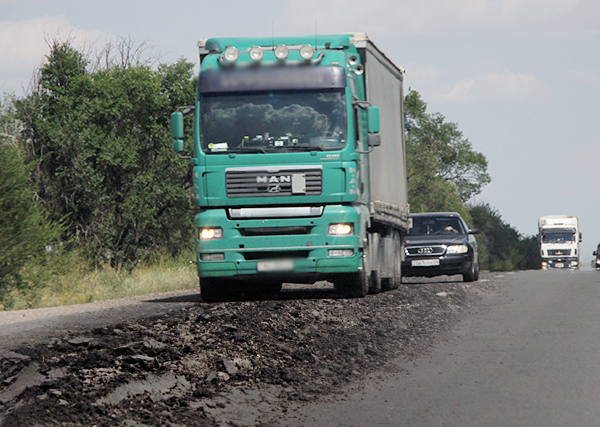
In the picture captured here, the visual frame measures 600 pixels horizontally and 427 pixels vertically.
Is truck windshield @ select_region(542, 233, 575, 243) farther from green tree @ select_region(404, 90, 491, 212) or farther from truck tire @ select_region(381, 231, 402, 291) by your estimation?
truck tire @ select_region(381, 231, 402, 291)

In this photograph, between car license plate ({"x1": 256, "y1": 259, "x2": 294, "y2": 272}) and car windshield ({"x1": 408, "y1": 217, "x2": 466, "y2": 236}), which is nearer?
car license plate ({"x1": 256, "y1": 259, "x2": 294, "y2": 272})

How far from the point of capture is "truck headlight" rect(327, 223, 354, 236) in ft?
39.3

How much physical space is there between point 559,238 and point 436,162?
32.1ft

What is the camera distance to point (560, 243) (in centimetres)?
5675

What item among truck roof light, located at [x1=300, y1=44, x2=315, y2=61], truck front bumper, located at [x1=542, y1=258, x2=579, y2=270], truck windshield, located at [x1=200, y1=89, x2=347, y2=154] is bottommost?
truck front bumper, located at [x1=542, y1=258, x2=579, y2=270]

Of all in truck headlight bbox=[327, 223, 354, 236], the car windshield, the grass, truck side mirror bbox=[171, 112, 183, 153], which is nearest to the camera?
truck headlight bbox=[327, 223, 354, 236]

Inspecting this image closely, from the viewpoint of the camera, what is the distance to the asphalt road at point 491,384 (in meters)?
7.62

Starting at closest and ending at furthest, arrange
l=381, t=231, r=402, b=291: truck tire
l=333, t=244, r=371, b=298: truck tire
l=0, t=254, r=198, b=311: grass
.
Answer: l=333, t=244, r=371, b=298: truck tire
l=381, t=231, r=402, b=291: truck tire
l=0, t=254, r=198, b=311: grass

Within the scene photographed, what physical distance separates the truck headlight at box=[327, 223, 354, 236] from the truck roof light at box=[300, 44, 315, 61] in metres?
2.39

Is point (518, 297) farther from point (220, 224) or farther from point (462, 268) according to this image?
point (220, 224)

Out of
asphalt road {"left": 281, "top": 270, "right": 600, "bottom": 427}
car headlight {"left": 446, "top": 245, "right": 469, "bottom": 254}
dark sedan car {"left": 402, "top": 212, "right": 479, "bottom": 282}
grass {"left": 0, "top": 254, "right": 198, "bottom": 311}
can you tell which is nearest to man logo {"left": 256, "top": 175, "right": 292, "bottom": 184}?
asphalt road {"left": 281, "top": 270, "right": 600, "bottom": 427}

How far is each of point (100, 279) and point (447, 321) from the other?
11.1 m

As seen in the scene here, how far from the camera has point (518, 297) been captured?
1909cm

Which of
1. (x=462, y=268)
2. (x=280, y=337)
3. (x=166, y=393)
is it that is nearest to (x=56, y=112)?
(x=462, y=268)
